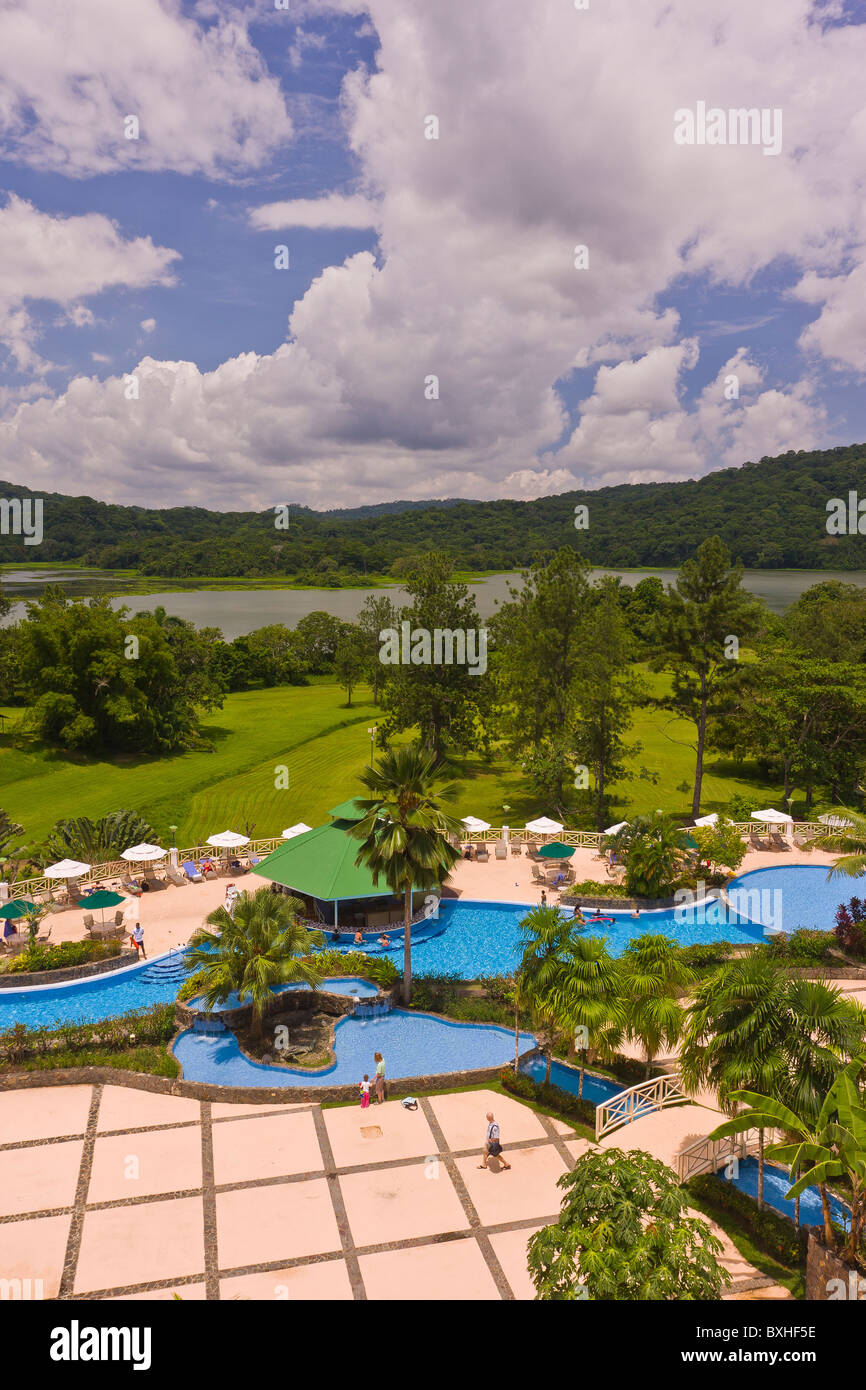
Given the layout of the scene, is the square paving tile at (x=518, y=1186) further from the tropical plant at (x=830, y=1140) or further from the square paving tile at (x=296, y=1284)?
the tropical plant at (x=830, y=1140)

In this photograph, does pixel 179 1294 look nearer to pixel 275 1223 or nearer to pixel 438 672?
pixel 275 1223

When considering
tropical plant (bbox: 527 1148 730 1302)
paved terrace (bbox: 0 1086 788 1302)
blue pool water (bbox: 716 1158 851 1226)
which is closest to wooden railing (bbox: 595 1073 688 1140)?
paved terrace (bbox: 0 1086 788 1302)

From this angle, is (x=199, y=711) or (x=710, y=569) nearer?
(x=710, y=569)

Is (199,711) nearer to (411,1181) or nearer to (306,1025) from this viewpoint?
(306,1025)

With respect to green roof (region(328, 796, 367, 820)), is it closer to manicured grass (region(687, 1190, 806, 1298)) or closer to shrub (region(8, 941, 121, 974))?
shrub (region(8, 941, 121, 974))

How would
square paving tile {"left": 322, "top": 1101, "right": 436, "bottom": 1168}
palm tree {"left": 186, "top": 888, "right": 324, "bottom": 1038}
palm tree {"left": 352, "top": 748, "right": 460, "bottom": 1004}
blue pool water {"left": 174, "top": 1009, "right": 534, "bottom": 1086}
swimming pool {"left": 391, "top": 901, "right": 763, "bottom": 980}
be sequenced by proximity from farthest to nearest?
swimming pool {"left": 391, "top": 901, "right": 763, "bottom": 980}, palm tree {"left": 352, "top": 748, "right": 460, "bottom": 1004}, palm tree {"left": 186, "top": 888, "right": 324, "bottom": 1038}, blue pool water {"left": 174, "top": 1009, "right": 534, "bottom": 1086}, square paving tile {"left": 322, "top": 1101, "right": 436, "bottom": 1168}
